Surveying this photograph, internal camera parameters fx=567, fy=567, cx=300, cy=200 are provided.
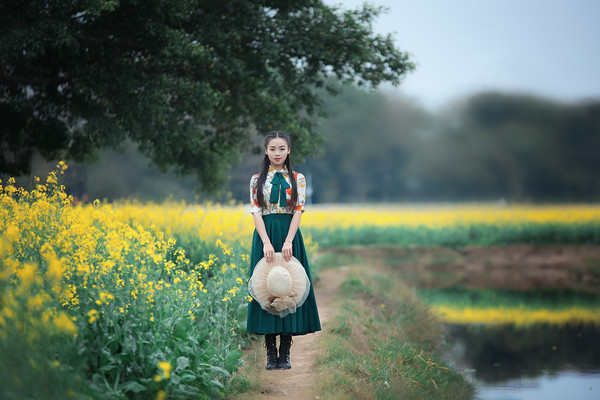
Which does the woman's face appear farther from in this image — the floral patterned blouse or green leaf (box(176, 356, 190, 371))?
green leaf (box(176, 356, 190, 371))

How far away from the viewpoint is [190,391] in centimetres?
417

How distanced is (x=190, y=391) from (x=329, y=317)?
13.3 ft

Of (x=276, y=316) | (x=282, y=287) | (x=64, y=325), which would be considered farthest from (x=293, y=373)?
(x=64, y=325)

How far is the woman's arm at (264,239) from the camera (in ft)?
16.3

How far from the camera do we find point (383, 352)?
6594 millimetres

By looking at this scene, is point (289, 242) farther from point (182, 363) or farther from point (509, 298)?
point (509, 298)

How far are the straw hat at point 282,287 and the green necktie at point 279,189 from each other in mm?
481

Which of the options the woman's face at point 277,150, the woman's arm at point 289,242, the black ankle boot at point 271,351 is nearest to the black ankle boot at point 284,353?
the black ankle boot at point 271,351

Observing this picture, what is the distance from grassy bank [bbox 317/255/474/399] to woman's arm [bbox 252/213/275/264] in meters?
1.27

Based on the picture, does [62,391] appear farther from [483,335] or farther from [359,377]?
[483,335]

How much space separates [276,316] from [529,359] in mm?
6218

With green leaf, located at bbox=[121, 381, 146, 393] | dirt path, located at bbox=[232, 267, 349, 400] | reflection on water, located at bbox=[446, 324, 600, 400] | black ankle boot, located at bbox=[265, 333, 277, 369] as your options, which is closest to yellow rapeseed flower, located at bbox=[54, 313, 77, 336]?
green leaf, located at bbox=[121, 381, 146, 393]

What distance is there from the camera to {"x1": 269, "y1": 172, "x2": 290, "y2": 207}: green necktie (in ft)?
16.7

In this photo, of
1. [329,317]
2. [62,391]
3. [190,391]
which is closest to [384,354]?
[329,317]
